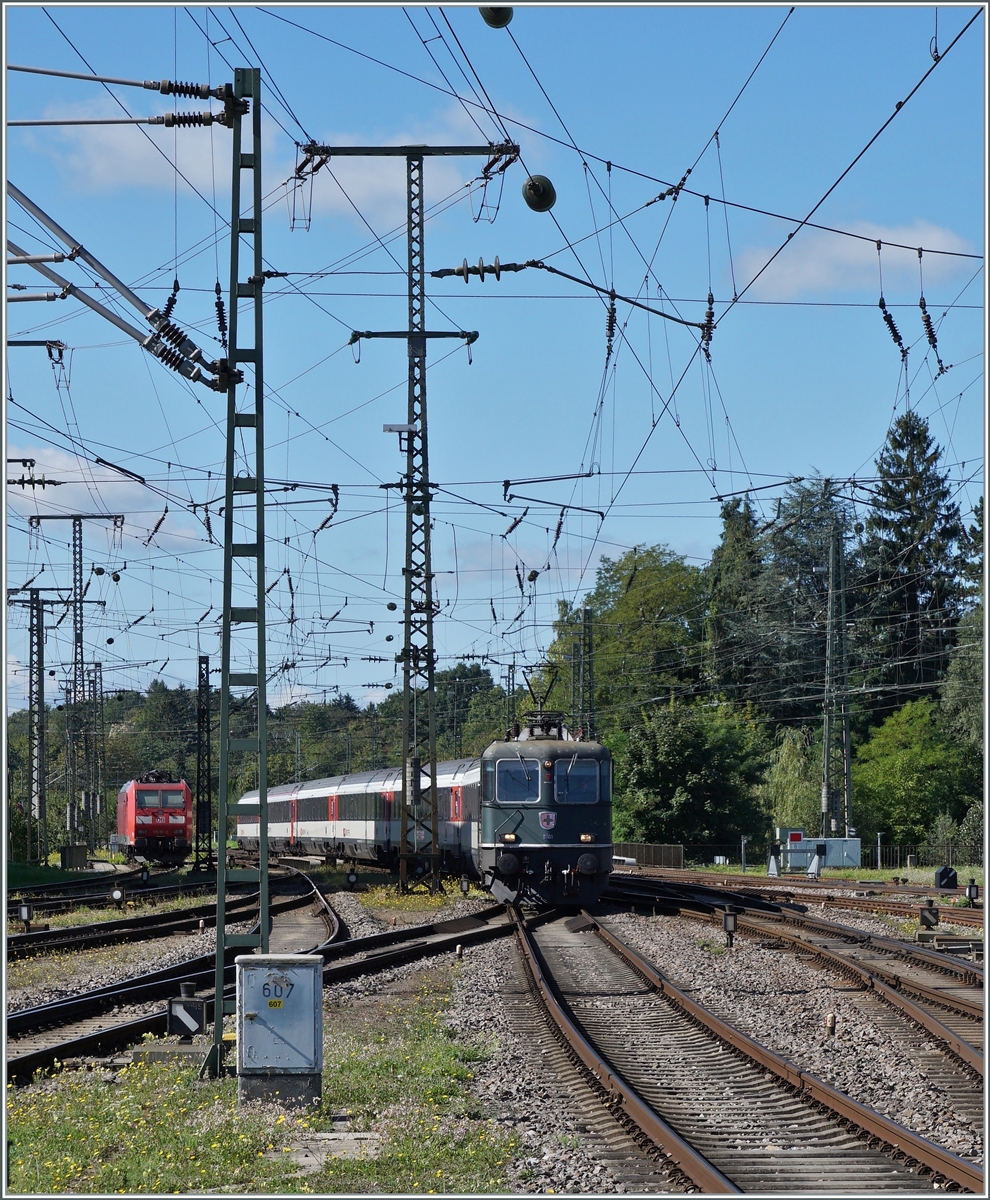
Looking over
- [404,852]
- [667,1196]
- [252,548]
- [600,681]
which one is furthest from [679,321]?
[600,681]

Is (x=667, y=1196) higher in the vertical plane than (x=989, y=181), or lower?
lower

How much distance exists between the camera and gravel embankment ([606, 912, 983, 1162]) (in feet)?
31.2

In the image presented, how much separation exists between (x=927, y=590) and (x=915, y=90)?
6148 centimetres

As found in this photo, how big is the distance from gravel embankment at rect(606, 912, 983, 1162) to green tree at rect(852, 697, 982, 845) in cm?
3848

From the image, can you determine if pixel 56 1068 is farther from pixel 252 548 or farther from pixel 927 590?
pixel 927 590

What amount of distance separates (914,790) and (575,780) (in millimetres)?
35645

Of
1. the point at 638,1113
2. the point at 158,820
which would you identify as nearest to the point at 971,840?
the point at 158,820

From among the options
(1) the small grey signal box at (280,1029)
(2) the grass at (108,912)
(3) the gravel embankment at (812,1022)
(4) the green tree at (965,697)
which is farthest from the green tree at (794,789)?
(1) the small grey signal box at (280,1029)

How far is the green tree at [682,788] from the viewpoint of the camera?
5359cm

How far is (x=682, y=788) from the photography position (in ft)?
177

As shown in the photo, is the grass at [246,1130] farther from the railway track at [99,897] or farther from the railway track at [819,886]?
the railway track at [819,886]

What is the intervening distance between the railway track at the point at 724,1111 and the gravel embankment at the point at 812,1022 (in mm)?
455

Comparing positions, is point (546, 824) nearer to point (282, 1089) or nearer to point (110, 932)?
point (110, 932)

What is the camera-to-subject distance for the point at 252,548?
10.9 m
